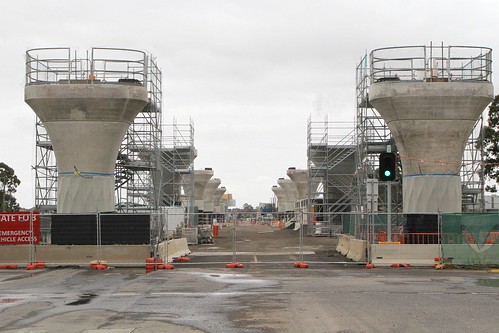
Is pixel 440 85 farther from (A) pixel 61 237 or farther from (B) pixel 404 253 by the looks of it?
(A) pixel 61 237

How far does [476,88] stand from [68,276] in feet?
62.1

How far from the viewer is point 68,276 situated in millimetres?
21188

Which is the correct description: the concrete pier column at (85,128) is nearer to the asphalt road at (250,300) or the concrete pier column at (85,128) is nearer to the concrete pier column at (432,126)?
the asphalt road at (250,300)

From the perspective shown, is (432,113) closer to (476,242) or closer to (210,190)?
(476,242)

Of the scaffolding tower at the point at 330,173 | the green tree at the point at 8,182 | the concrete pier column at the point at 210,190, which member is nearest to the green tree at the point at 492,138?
the scaffolding tower at the point at 330,173

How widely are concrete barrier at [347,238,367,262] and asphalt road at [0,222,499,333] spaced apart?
7.01 ft

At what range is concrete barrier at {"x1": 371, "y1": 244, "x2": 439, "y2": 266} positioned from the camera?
80.2ft

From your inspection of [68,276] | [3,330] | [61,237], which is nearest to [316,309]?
[3,330]

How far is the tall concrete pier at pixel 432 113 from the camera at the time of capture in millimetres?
29031

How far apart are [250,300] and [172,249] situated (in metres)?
13.5

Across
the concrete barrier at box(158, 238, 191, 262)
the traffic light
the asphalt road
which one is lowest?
the asphalt road

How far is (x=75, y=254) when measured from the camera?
24.7m

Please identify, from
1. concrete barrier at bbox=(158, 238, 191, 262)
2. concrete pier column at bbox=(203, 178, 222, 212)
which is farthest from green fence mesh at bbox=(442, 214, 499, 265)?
concrete pier column at bbox=(203, 178, 222, 212)

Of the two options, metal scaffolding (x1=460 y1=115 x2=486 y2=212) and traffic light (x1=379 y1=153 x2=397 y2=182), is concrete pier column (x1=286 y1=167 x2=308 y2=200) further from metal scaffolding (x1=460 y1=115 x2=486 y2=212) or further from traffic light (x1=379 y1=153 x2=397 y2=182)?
traffic light (x1=379 y1=153 x2=397 y2=182)
